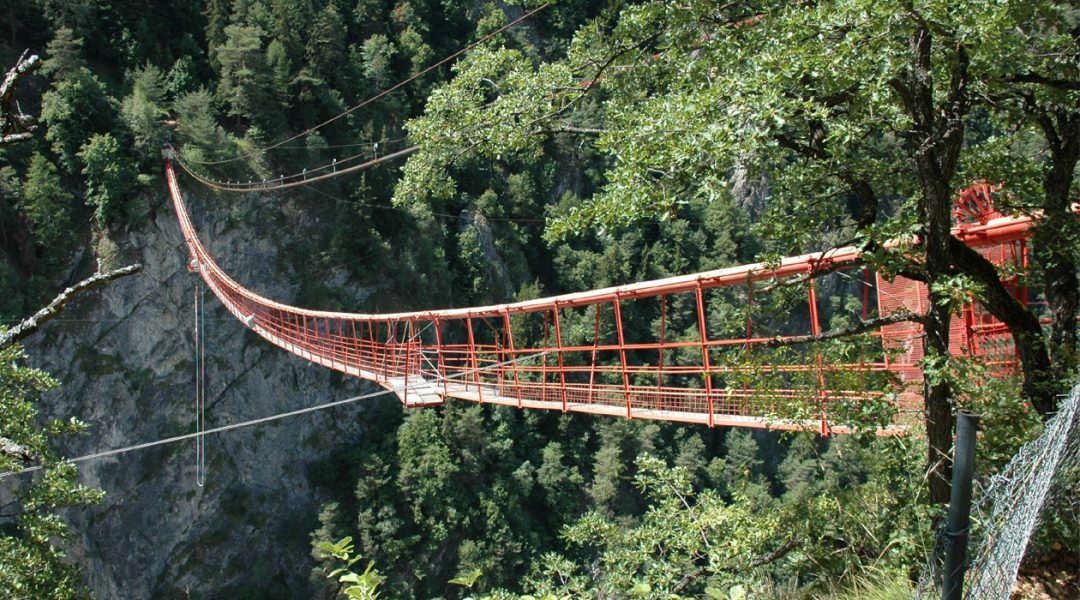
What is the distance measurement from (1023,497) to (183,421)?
19.7 meters

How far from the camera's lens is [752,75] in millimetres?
2385

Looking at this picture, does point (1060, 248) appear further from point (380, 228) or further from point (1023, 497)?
point (380, 228)

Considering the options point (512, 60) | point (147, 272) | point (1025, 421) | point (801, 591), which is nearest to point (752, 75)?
point (1025, 421)

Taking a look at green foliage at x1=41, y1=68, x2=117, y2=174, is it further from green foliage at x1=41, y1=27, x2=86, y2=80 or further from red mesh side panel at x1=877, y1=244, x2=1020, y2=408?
red mesh side panel at x1=877, y1=244, x2=1020, y2=408

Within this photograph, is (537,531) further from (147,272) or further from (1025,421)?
(1025,421)

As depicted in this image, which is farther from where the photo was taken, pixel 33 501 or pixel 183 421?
pixel 183 421

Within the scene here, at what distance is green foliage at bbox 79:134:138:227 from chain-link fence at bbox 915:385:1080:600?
62.2 feet

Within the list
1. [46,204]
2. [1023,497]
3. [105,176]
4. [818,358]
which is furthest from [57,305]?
[105,176]

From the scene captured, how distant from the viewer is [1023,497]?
1.77 meters

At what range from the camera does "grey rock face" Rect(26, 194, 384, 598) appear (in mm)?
17516

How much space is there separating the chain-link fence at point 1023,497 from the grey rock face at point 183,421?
1804cm

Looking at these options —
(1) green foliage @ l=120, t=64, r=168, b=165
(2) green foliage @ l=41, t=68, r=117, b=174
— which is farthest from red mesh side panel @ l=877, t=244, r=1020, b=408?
(2) green foliage @ l=41, t=68, r=117, b=174

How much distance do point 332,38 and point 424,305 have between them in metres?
8.93

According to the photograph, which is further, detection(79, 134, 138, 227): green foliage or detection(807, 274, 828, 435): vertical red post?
detection(79, 134, 138, 227): green foliage
